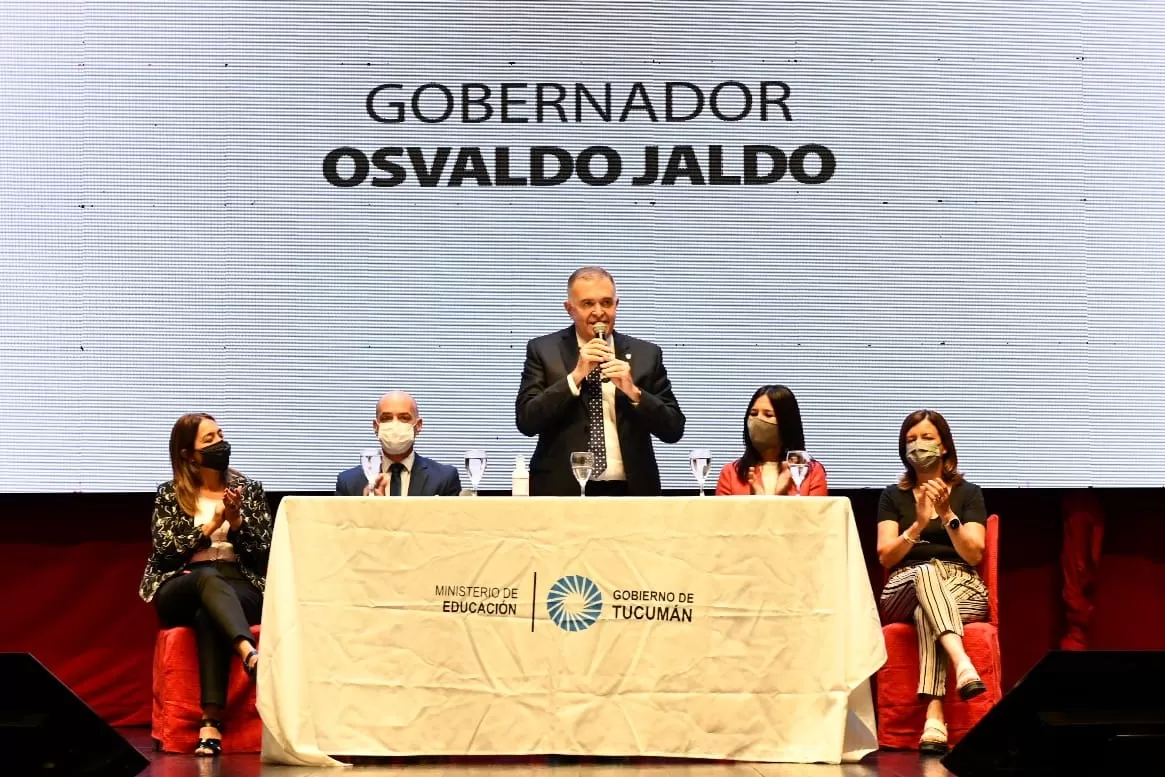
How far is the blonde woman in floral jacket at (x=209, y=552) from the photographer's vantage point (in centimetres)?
404

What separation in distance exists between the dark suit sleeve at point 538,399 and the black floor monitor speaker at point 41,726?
5.46 ft

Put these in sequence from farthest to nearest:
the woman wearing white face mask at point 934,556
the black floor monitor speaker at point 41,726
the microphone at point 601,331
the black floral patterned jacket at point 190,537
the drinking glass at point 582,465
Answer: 1. the black floral patterned jacket at point 190,537
2. the woman wearing white face mask at point 934,556
3. the microphone at point 601,331
4. the drinking glass at point 582,465
5. the black floor monitor speaker at point 41,726

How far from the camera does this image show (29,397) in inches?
192

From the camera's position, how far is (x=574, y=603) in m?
3.42

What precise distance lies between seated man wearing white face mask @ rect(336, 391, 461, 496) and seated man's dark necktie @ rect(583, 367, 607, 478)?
0.55 metres

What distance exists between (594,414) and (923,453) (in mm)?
995

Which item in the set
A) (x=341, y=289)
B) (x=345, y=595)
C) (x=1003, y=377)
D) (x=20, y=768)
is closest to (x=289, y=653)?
(x=345, y=595)

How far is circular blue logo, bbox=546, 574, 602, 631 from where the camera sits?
342cm

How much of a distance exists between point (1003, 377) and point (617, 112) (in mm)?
1659

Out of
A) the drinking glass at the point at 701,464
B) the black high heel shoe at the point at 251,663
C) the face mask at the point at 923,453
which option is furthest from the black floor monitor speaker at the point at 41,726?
the face mask at the point at 923,453

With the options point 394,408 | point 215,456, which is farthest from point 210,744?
point 394,408

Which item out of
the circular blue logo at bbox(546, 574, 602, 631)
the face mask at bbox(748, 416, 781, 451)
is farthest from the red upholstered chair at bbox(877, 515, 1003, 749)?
the circular blue logo at bbox(546, 574, 602, 631)

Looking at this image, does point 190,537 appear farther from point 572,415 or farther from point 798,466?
point 798,466

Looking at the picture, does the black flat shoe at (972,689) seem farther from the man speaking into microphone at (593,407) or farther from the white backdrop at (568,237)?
the white backdrop at (568,237)
